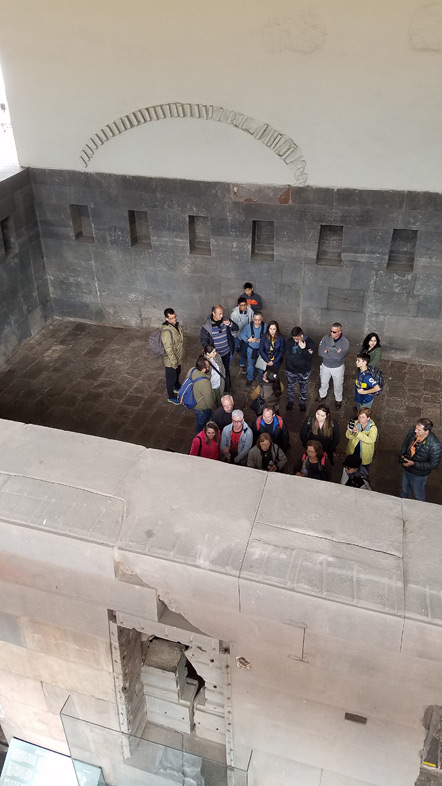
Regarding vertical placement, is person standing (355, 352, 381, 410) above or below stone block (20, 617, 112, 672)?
above

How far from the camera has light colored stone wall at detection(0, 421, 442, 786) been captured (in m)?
3.83

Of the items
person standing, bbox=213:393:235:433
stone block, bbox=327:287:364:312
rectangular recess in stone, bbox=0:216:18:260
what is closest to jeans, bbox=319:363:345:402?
stone block, bbox=327:287:364:312

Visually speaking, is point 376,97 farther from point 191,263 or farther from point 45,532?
point 45,532

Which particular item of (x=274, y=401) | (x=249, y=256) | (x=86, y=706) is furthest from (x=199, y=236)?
(x=86, y=706)

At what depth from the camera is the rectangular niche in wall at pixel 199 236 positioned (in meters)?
9.65

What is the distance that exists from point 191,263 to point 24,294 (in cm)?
287

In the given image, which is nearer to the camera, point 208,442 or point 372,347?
point 208,442

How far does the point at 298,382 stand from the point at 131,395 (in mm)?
2528

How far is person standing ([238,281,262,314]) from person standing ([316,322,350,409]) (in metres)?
1.62

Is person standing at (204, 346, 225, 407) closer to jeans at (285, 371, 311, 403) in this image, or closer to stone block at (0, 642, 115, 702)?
jeans at (285, 371, 311, 403)

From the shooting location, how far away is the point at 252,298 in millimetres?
9359

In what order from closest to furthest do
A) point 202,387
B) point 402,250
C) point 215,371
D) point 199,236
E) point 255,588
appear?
point 255,588
point 202,387
point 215,371
point 402,250
point 199,236

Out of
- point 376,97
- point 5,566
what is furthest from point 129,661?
point 376,97

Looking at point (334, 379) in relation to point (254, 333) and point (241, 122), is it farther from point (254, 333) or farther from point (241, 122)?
point (241, 122)
